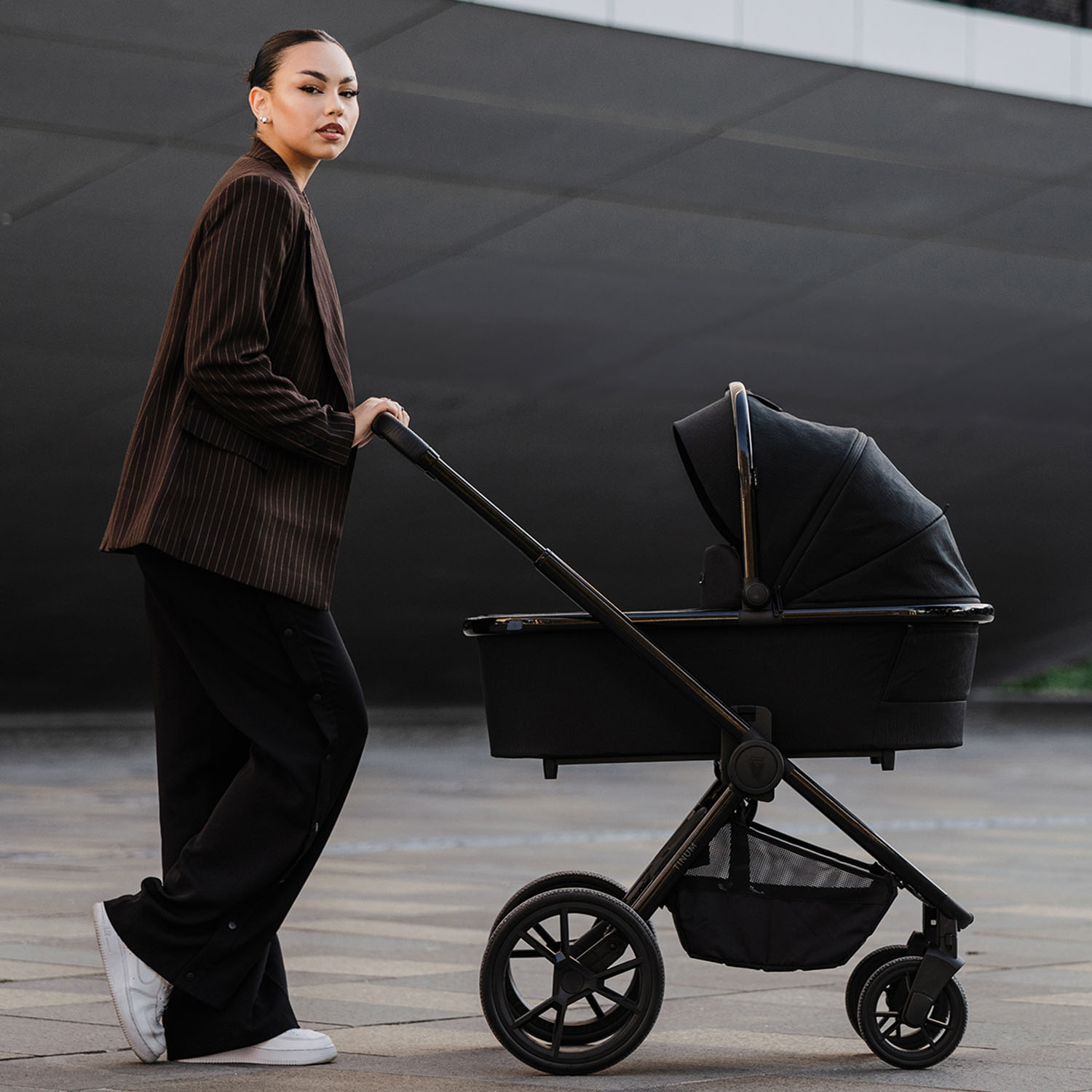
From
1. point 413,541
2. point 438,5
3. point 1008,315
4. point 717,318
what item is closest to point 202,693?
point 438,5

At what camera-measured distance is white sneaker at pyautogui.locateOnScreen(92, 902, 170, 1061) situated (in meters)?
3.28

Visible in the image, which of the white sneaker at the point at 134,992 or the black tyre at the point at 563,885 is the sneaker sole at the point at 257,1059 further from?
the black tyre at the point at 563,885

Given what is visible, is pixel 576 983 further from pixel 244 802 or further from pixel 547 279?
pixel 547 279

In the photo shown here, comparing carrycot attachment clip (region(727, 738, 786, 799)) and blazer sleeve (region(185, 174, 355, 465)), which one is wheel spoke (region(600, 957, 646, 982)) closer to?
carrycot attachment clip (region(727, 738, 786, 799))

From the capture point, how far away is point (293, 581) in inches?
129

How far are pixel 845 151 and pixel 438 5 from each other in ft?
11.3

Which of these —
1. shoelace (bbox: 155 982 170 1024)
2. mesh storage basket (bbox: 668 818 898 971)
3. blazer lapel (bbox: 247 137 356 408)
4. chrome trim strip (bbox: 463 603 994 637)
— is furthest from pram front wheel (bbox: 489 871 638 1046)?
blazer lapel (bbox: 247 137 356 408)

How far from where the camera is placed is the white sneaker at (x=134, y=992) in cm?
328

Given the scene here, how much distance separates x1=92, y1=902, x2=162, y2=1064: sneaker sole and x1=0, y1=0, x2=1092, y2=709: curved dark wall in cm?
875

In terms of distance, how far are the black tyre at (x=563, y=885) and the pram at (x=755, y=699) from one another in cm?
7

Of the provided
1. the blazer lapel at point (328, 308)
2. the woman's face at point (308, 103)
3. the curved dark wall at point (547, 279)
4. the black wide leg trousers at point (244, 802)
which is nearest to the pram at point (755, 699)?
the blazer lapel at point (328, 308)

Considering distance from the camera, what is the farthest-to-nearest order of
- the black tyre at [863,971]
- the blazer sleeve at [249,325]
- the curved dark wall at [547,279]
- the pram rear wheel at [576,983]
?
1. the curved dark wall at [547,279]
2. the black tyre at [863,971]
3. the pram rear wheel at [576,983]
4. the blazer sleeve at [249,325]

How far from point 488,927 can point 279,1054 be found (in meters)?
2.03

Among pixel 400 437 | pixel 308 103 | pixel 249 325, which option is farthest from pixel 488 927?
pixel 308 103
